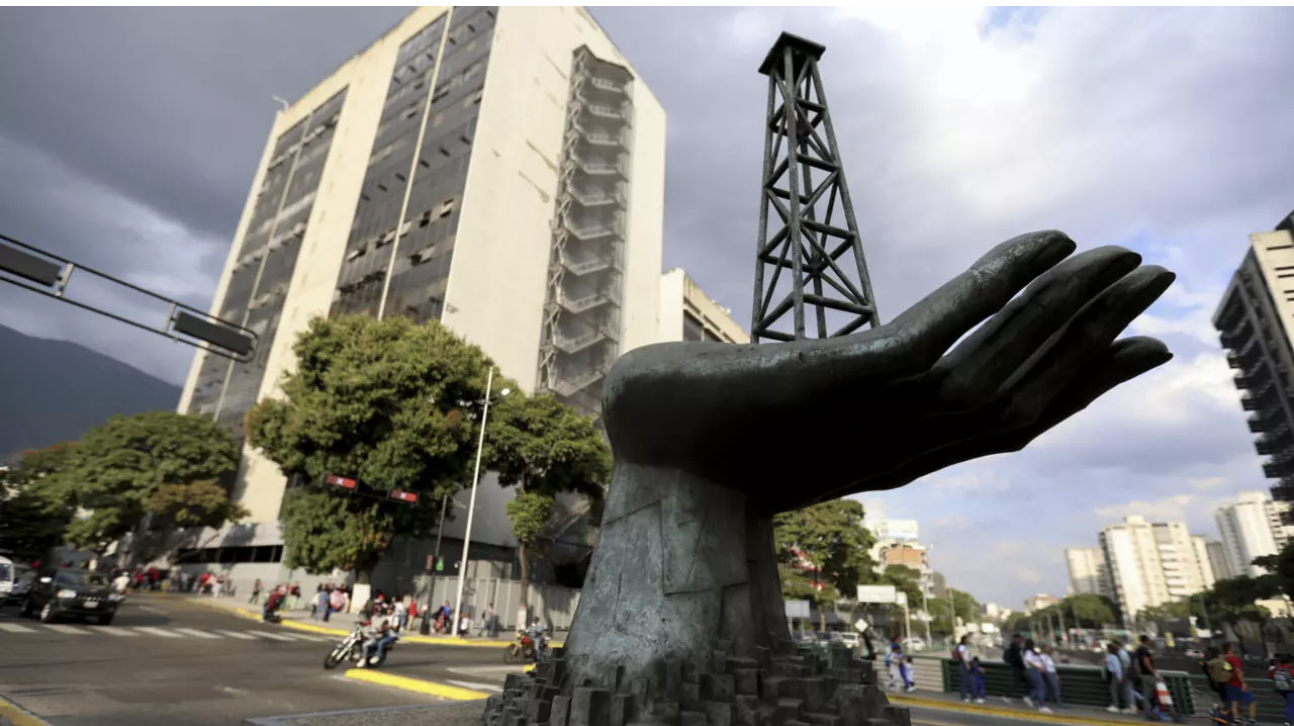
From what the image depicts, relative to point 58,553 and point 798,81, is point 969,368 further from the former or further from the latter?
point 58,553

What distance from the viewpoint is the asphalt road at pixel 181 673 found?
26.5 feet

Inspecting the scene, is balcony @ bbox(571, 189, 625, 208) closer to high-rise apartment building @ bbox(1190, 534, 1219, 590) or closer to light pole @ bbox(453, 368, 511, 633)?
light pole @ bbox(453, 368, 511, 633)

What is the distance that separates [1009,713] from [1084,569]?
21879cm

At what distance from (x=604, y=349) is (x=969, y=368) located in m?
40.5

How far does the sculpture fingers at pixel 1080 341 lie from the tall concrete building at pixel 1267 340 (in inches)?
2858

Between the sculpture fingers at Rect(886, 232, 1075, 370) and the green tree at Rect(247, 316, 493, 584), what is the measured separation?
74.5 feet

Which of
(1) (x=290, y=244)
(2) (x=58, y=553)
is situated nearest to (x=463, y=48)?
(1) (x=290, y=244)

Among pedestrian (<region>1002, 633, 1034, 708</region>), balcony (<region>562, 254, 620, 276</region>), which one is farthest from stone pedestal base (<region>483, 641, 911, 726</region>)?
balcony (<region>562, 254, 620, 276</region>)

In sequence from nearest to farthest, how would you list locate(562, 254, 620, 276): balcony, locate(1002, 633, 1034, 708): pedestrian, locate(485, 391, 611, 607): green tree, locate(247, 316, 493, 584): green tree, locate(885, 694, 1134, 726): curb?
1. locate(885, 694, 1134, 726): curb
2. locate(1002, 633, 1034, 708): pedestrian
3. locate(247, 316, 493, 584): green tree
4. locate(485, 391, 611, 607): green tree
5. locate(562, 254, 620, 276): balcony

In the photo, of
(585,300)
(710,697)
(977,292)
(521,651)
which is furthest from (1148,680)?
(585,300)

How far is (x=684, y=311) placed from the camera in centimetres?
5891

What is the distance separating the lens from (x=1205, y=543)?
138875 millimetres

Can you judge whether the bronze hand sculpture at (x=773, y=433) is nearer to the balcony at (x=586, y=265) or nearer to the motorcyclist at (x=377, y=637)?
the motorcyclist at (x=377, y=637)

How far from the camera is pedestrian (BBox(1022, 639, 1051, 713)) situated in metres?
13.5
